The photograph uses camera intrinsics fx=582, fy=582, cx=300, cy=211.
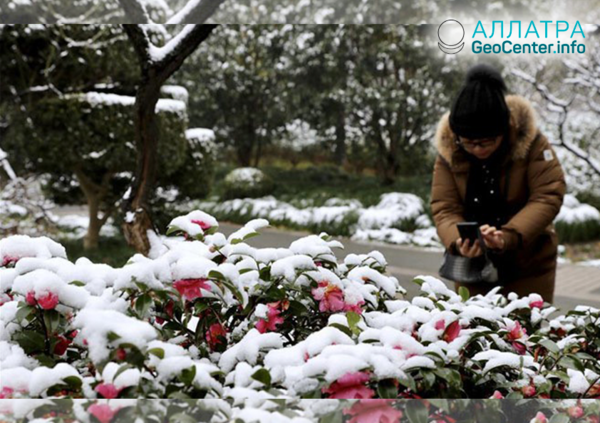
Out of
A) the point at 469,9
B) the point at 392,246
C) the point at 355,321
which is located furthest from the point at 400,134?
the point at 355,321

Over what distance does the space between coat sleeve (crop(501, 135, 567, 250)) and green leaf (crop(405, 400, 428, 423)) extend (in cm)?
106

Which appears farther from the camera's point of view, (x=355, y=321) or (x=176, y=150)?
(x=176, y=150)

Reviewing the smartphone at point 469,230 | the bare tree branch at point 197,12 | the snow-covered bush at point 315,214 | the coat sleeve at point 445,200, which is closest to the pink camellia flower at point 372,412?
the smartphone at point 469,230

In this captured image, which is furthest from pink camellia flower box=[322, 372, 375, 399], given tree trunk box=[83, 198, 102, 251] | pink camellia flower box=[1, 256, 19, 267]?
tree trunk box=[83, 198, 102, 251]

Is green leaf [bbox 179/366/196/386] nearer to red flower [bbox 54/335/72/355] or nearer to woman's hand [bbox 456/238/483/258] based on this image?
red flower [bbox 54/335/72/355]

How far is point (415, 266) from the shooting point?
247 cm

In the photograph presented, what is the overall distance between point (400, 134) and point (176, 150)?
3.44ft

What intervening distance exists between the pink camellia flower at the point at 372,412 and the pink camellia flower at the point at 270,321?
0.28 m

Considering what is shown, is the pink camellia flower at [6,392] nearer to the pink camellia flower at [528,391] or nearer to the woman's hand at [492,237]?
the pink camellia flower at [528,391]

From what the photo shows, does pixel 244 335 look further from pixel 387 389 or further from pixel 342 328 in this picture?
pixel 387 389

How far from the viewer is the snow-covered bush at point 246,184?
92.9 inches

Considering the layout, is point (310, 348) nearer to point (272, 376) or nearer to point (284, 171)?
point (272, 376)

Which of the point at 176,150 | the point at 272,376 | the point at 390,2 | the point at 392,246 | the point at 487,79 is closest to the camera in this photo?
the point at 272,376

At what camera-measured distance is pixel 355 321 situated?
873 mm
